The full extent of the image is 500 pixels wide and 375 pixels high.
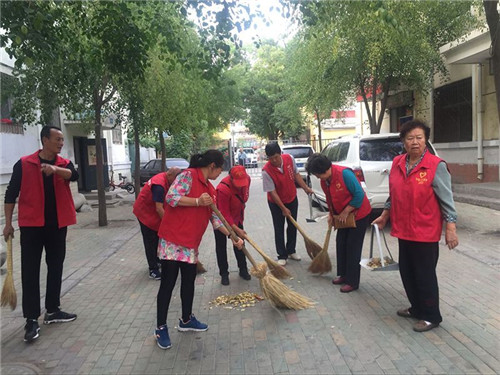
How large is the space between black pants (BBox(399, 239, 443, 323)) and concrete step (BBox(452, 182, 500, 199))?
7.01m

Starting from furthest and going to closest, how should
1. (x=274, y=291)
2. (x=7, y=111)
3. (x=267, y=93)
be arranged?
(x=267, y=93), (x=7, y=111), (x=274, y=291)

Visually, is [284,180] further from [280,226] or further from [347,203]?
[347,203]

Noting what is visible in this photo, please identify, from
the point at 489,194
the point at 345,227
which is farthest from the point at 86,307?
the point at 489,194

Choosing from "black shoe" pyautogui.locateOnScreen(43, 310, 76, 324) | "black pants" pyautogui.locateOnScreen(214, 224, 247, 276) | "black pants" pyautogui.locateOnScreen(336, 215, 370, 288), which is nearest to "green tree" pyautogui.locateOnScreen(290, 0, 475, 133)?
"black pants" pyautogui.locateOnScreen(336, 215, 370, 288)

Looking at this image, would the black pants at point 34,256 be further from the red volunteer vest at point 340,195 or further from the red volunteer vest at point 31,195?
the red volunteer vest at point 340,195

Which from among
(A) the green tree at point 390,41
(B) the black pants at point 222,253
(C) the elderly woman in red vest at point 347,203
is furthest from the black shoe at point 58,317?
(A) the green tree at point 390,41

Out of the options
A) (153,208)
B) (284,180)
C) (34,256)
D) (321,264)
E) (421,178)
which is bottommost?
(321,264)

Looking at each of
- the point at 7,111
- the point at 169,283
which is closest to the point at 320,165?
the point at 169,283

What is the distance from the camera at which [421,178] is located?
3.34 meters

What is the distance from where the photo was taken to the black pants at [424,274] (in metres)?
3.42

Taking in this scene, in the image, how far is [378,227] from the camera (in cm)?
383

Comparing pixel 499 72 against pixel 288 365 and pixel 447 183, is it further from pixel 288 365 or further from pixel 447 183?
pixel 288 365

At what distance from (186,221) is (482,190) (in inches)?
354

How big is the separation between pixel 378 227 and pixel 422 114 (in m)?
12.3
